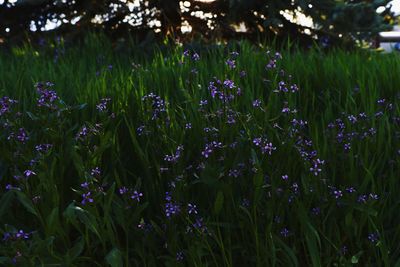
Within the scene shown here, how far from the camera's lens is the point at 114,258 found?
199 centimetres

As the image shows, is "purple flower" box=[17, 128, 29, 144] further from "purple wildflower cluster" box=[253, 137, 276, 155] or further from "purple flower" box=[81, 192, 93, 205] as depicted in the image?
"purple wildflower cluster" box=[253, 137, 276, 155]

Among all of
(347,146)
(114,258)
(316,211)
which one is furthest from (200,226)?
(347,146)

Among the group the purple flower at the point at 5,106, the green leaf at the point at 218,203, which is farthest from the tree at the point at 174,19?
the green leaf at the point at 218,203

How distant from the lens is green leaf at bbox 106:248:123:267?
1.97 metres

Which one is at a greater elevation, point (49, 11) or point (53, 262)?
point (49, 11)

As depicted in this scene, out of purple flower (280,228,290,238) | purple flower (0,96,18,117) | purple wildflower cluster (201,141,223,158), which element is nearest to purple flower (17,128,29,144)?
purple flower (0,96,18,117)

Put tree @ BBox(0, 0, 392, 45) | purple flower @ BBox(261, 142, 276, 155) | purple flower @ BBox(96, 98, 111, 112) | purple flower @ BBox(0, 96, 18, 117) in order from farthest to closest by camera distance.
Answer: tree @ BBox(0, 0, 392, 45)
purple flower @ BBox(96, 98, 111, 112)
purple flower @ BBox(0, 96, 18, 117)
purple flower @ BBox(261, 142, 276, 155)

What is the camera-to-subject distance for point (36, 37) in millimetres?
6176

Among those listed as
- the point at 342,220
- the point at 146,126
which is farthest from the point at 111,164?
the point at 342,220

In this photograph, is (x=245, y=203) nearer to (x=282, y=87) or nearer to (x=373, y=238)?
(x=373, y=238)

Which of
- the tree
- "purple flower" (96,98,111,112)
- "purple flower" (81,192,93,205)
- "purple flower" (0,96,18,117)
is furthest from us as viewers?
the tree

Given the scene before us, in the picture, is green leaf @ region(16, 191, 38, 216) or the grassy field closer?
green leaf @ region(16, 191, 38, 216)

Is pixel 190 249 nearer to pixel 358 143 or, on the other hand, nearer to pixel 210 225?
pixel 210 225

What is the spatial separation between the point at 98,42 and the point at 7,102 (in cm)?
287
